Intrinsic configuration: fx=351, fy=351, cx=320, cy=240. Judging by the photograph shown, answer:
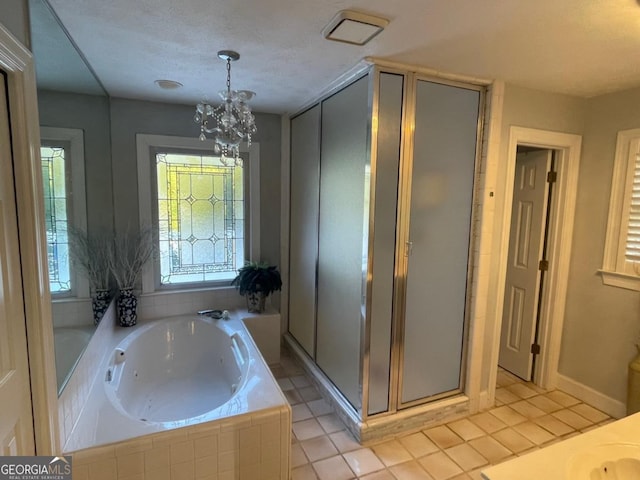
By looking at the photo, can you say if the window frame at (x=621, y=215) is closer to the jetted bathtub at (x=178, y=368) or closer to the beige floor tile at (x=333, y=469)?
the beige floor tile at (x=333, y=469)

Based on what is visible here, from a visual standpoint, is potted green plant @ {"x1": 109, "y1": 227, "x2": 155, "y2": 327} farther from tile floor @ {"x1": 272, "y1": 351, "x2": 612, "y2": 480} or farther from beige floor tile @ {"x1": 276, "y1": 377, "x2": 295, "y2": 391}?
tile floor @ {"x1": 272, "y1": 351, "x2": 612, "y2": 480}

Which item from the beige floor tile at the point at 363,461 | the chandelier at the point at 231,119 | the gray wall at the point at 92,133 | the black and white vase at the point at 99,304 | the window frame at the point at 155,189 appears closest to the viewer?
the gray wall at the point at 92,133

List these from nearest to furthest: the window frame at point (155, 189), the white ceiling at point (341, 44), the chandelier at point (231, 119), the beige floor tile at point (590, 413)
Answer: the white ceiling at point (341, 44)
the chandelier at point (231, 119)
the beige floor tile at point (590, 413)
the window frame at point (155, 189)

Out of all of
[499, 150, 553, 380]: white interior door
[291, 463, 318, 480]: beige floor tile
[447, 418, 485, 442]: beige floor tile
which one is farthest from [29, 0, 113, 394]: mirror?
[499, 150, 553, 380]: white interior door

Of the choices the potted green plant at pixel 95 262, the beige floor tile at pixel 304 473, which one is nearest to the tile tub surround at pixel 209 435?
the beige floor tile at pixel 304 473

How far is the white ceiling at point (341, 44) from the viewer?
1.51 meters

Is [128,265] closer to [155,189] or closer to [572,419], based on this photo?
[155,189]

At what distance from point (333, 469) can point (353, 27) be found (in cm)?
243

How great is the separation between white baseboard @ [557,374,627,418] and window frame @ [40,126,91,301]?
372cm

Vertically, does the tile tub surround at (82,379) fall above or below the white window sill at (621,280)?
below

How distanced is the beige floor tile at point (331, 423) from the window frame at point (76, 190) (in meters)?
1.80

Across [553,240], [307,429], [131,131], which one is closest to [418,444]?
[307,429]

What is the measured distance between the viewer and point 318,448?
7.52 feet

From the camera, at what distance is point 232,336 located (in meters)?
2.91
